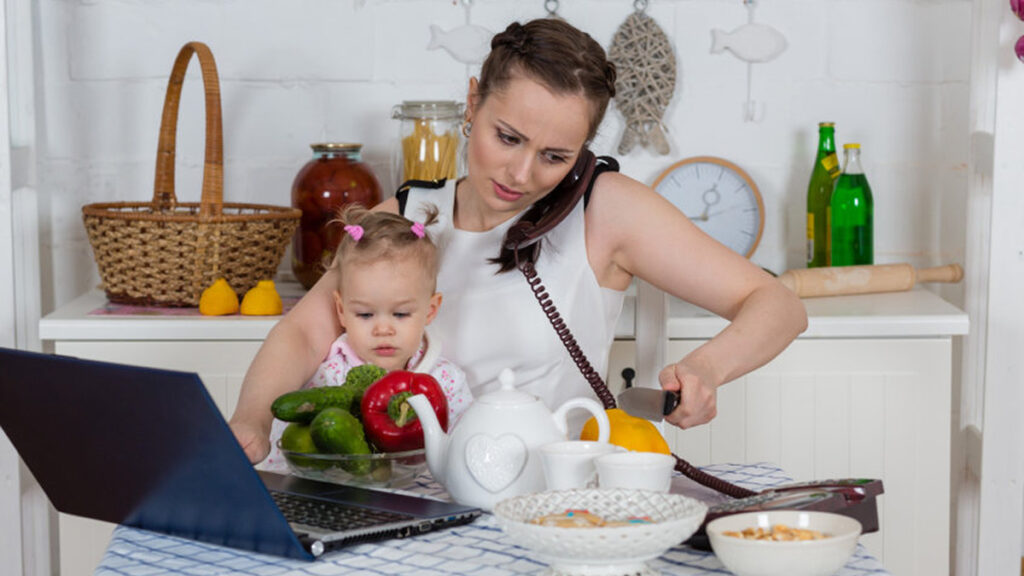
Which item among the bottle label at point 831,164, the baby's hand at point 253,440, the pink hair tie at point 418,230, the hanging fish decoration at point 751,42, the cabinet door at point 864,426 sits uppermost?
the hanging fish decoration at point 751,42

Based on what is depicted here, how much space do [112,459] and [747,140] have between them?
188 cm

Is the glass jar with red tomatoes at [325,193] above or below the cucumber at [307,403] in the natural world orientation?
above

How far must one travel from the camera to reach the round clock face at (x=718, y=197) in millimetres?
2699

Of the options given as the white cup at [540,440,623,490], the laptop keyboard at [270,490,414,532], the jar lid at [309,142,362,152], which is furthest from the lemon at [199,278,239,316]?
the white cup at [540,440,623,490]

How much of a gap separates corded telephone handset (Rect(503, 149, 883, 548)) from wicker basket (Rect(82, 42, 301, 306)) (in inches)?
28.7

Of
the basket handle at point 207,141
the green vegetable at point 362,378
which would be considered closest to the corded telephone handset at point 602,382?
the green vegetable at point 362,378

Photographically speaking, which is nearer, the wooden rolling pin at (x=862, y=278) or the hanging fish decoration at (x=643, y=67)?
the wooden rolling pin at (x=862, y=278)

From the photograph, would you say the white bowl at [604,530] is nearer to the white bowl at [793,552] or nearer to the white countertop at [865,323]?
the white bowl at [793,552]

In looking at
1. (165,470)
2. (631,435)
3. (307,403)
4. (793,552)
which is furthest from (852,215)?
(165,470)

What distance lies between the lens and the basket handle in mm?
2371

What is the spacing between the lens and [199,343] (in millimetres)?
2340

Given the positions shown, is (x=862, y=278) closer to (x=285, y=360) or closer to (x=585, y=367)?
(x=585, y=367)

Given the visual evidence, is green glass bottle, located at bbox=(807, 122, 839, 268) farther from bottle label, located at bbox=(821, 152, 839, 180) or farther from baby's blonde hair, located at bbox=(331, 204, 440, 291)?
baby's blonde hair, located at bbox=(331, 204, 440, 291)

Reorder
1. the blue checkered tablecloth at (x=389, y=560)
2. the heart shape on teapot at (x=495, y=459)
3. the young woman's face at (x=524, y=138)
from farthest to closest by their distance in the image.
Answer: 1. the young woman's face at (x=524, y=138)
2. the heart shape on teapot at (x=495, y=459)
3. the blue checkered tablecloth at (x=389, y=560)
